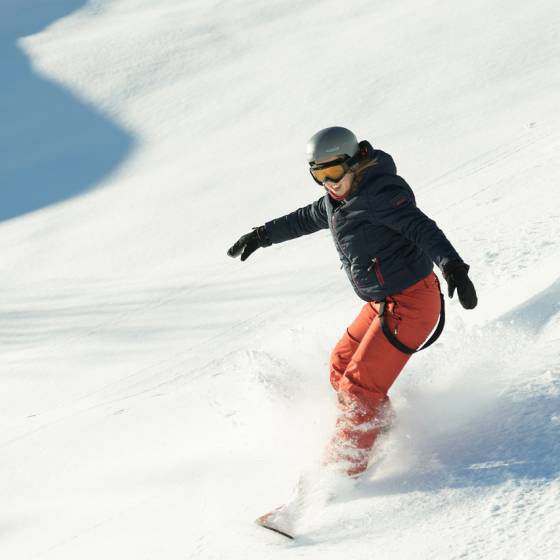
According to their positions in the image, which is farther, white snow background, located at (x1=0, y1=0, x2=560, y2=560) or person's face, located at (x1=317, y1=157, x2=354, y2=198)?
person's face, located at (x1=317, y1=157, x2=354, y2=198)

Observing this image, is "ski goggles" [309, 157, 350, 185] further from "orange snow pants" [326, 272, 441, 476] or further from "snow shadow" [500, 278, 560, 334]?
"snow shadow" [500, 278, 560, 334]

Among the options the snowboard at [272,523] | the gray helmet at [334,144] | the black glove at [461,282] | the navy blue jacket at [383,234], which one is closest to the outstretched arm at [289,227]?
the navy blue jacket at [383,234]

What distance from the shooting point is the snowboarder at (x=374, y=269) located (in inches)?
128

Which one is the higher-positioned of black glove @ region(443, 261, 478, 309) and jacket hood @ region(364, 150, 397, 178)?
jacket hood @ region(364, 150, 397, 178)

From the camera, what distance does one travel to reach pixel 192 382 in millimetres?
5719

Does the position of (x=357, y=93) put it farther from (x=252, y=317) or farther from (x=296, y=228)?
(x=296, y=228)

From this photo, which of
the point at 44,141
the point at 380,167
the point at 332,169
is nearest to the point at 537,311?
the point at 380,167

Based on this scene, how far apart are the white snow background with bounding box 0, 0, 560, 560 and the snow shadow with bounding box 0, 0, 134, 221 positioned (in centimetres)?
7

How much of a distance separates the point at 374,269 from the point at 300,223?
0.77 m

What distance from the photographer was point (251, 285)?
7.44m

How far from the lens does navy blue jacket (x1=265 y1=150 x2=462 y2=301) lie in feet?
10.6

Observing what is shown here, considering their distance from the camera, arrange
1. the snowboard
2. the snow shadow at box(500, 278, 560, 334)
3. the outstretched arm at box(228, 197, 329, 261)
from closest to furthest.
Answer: the snowboard → the snow shadow at box(500, 278, 560, 334) → the outstretched arm at box(228, 197, 329, 261)

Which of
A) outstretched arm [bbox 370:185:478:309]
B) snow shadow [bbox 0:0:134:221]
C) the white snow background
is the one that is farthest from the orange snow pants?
snow shadow [bbox 0:0:134:221]

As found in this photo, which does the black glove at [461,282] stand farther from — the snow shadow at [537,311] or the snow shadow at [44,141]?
the snow shadow at [44,141]
